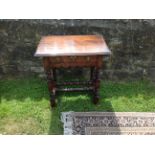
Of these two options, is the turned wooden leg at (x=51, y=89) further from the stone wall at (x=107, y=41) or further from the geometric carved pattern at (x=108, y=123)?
the stone wall at (x=107, y=41)

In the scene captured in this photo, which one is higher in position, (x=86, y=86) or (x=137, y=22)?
(x=137, y=22)

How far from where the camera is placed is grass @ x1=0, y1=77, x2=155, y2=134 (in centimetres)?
378

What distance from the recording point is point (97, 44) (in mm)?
3725

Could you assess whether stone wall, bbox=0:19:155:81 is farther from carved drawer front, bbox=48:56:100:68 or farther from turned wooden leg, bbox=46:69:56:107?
carved drawer front, bbox=48:56:100:68

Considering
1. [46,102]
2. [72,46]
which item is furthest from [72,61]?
[46,102]

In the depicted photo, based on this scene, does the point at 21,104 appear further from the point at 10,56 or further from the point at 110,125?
the point at 110,125

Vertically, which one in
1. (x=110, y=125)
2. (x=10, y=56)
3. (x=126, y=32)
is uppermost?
(x=126, y=32)

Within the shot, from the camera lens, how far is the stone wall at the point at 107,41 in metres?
4.50

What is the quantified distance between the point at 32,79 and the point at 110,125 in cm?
179

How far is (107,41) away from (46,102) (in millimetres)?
1457

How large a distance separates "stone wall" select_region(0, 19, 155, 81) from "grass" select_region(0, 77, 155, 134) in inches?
8.5

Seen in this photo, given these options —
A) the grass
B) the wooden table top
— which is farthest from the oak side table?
the grass

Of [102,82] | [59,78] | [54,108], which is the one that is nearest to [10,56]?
[59,78]

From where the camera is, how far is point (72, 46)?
12.0ft
